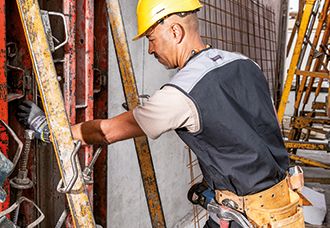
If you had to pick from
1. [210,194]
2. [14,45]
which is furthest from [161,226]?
[14,45]

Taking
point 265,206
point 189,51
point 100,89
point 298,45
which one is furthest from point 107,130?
point 298,45

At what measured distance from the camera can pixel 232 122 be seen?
174cm

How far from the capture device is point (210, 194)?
7.13ft

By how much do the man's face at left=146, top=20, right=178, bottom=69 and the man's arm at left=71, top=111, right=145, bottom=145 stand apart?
321mm

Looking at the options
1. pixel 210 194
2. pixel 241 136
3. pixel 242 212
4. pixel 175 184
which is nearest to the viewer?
pixel 241 136

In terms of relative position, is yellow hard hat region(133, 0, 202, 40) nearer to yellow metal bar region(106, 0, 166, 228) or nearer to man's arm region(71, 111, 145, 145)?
yellow metal bar region(106, 0, 166, 228)

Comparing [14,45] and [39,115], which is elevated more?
[14,45]

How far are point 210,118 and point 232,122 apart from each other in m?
0.12

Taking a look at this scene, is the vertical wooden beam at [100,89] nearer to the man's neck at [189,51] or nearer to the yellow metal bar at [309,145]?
the man's neck at [189,51]

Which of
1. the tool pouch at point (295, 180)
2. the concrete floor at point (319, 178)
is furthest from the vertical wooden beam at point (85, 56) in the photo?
the concrete floor at point (319, 178)

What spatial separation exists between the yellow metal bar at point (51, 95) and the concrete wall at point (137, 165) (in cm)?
118

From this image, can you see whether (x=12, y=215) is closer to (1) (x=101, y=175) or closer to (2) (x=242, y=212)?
(1) (x=101, y=175)

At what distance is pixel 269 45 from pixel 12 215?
6.32 m

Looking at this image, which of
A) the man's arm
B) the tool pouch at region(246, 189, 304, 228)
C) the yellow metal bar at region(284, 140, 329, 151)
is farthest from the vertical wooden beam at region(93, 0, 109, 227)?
the yellow metal bar at region(284, 140, 329, 151)
